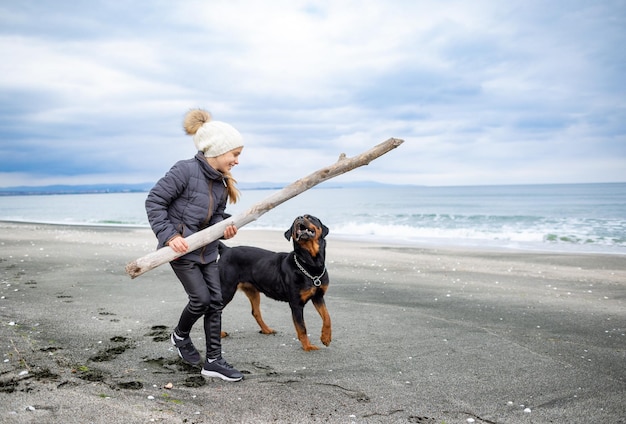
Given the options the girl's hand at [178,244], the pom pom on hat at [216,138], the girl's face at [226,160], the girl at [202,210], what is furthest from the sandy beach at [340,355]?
the pom pom on hat at [216,138]

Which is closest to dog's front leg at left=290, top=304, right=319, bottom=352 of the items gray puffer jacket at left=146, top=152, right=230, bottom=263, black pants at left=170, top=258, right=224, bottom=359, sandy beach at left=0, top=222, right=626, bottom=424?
sandy beach at left=0, top=222, right=626, bottom=424

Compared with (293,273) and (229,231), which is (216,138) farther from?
(293,273)

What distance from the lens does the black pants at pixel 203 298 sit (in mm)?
4324

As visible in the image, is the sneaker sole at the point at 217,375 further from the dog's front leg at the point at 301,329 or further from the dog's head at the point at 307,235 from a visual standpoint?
the dog's head at the point at 307,235

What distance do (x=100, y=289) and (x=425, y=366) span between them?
5.59 m

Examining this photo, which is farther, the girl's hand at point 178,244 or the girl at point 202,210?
the girl at point 202,210

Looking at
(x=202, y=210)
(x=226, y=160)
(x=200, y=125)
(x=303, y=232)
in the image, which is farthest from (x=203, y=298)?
(x=200, y=125)

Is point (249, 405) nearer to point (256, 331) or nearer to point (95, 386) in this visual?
point (95, 386)

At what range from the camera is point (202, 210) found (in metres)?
4.35

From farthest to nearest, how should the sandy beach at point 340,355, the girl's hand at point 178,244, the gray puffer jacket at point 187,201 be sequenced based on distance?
the gray puffer jacket at point 187,201 → the girl's hand at point 178,244 → the sandy beach at point 340,355

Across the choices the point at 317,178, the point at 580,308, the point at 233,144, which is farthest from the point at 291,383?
the point at 580,308

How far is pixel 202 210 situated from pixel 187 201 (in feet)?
0.49

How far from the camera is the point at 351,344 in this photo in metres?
5.44

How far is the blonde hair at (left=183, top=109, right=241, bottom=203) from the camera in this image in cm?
455
